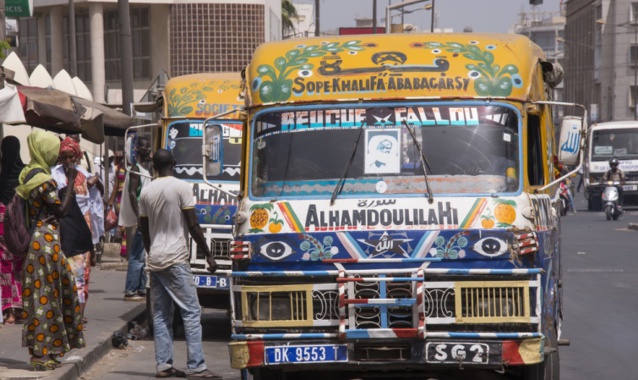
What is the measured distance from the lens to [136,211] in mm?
14008

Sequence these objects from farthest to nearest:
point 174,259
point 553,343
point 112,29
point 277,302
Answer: point 112,29, point 174,259, point 553,343, point 277,302

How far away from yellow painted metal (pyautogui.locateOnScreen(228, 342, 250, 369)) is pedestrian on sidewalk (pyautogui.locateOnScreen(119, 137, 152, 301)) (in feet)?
17.3

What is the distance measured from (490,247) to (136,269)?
328 inches

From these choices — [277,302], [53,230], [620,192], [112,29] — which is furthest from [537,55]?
[112,29]

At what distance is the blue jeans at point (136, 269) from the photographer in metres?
15.0

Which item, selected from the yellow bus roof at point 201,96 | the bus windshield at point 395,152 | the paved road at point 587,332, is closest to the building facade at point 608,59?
the paved road at point 587,332

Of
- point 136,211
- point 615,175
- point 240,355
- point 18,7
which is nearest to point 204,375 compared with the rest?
point 240,355

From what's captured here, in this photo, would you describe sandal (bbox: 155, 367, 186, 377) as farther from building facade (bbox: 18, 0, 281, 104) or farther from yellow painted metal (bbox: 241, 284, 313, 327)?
building facade (bbox: 18, 0, 281, 104)

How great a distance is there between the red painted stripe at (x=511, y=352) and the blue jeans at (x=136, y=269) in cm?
781

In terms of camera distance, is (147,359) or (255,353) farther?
(147,359)

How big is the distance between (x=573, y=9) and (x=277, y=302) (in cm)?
11796

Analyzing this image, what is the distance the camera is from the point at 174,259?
388 inches

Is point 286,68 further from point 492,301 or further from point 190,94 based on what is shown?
point 190,94

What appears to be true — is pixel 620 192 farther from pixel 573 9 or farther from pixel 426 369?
pixel 573 9
